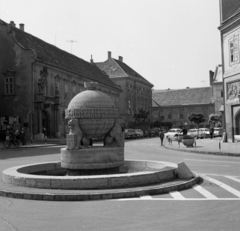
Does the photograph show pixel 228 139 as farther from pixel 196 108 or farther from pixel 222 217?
pixel 196 108

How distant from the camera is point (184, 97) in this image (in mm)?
102062

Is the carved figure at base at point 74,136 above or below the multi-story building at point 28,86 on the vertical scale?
below

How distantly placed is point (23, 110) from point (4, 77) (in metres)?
4.76

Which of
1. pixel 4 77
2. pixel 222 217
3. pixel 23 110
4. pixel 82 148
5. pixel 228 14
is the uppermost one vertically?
pixel 228 14

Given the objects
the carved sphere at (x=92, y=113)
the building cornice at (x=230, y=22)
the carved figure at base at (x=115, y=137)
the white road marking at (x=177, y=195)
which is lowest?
the white road marking at (x=177, y=195)

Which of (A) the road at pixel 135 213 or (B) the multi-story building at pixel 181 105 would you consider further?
(B) the multi-story building at pixel 181 105

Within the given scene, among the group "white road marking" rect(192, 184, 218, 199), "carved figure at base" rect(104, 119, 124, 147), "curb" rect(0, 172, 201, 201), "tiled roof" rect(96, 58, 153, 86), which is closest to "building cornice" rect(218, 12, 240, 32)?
"carved figure at base" rect(104, 119, 124, 147)

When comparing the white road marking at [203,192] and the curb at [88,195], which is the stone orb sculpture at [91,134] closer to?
the curb at [88,195]

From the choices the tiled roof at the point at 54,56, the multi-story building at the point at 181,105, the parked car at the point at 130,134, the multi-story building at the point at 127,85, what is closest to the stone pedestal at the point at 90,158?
the tiled roof at the point at 54,56

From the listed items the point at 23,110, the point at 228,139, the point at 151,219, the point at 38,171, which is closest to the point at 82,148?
the point at 38,171

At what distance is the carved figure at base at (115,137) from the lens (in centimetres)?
1166

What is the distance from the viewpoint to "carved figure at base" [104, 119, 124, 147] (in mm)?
11664

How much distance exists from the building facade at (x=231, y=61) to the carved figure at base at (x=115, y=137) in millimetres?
21553

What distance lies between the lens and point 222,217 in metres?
6.43
